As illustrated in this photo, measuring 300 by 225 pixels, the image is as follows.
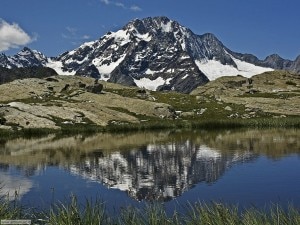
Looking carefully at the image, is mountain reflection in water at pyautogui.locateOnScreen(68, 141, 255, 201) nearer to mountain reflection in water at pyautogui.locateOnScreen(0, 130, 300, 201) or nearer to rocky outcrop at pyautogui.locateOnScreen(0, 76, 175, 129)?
mountain reflection in water at pyautogui.locateOnScreen(0, 130, 300, 201)

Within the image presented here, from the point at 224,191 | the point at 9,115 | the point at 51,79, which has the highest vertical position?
the point at 51,79

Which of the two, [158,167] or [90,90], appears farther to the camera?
[90,90]

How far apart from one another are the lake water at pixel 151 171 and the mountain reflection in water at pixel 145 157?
→ 9 cm

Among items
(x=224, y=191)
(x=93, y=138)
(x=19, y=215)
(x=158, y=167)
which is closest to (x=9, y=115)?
(x=93, y=138)

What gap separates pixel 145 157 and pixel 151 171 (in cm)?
1160

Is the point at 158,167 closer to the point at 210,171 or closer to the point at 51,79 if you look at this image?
the point at 210,171

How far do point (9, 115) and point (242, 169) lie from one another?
70859 millimetres

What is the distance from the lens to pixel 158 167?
5400 cm

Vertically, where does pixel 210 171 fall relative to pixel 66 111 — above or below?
below

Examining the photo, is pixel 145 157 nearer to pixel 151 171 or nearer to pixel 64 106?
pixel 151 171

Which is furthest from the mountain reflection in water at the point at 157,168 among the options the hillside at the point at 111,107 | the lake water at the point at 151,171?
the hillside at the point at 111,107

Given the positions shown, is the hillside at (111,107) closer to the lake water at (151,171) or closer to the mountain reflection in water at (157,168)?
the lake water at (151,171)

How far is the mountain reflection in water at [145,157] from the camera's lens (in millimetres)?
44016

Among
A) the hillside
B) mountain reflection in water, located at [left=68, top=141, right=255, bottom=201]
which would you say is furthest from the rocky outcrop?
mountain reflection in water, located at [left=68, top=141, right=255, bottom=201]
